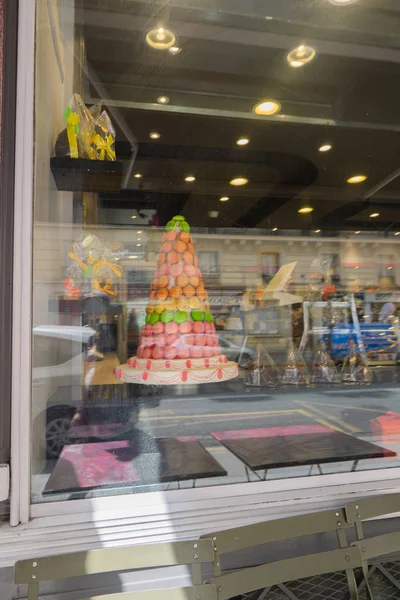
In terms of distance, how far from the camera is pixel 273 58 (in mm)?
3219

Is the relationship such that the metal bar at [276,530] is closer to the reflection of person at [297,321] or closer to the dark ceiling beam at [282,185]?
the reflection of person at [297,321]

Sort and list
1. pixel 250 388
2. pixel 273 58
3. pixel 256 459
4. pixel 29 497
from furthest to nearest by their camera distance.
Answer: pixel 273 58
pixel 250 388
pixel 256 459
pixel 29 497

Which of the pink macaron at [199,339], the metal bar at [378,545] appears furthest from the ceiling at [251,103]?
the metal bar at [378,545]

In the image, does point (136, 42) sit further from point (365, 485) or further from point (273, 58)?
point (365, 485)

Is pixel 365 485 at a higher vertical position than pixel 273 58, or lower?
lower

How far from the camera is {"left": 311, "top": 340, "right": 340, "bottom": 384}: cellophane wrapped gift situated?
2.86 m

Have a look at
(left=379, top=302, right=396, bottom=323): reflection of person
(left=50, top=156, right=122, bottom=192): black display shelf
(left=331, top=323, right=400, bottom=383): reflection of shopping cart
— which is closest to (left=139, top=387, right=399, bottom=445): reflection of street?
(left=331, top=323, right=400, bottom=383): reflection of shopping cart

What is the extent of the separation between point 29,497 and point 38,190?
0.85 metres

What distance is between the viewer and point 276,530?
1092mm

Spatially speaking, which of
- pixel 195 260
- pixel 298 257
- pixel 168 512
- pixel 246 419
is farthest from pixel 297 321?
pixel 168 512

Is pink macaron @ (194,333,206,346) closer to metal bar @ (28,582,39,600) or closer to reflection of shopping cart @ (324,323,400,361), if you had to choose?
metal bar @ (28,582,39,600)

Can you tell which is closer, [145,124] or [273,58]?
[273,58]

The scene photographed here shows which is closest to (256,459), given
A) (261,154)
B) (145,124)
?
(145,124)

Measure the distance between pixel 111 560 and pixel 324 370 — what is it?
7.39 ft
